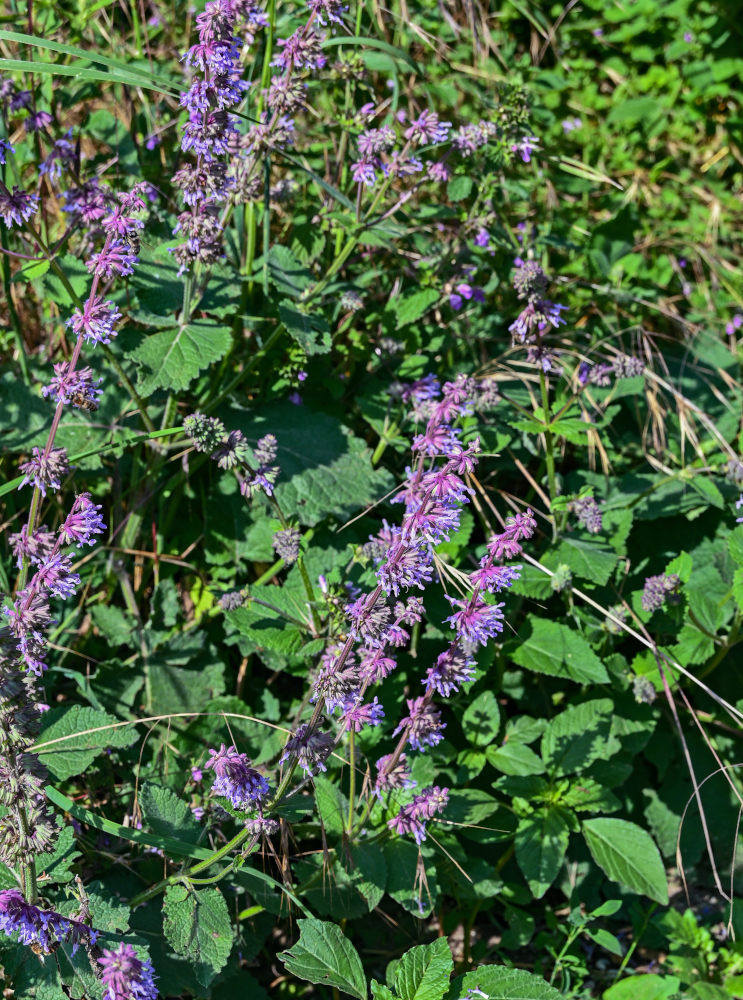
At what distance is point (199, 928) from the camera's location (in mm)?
2193

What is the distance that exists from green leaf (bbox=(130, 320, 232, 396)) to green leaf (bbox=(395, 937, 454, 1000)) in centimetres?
Answer: 158

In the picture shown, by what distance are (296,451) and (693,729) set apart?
1.70 m

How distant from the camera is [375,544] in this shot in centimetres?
263

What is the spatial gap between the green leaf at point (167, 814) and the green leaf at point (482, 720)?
0.89 meters

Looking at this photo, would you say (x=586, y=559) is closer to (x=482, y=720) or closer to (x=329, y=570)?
(x=482, y=720)

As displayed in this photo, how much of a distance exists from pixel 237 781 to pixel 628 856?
4.53 feet

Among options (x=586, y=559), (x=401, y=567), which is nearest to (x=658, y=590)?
(x=586, y=559)

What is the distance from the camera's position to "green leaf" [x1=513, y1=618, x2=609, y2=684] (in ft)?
9.36

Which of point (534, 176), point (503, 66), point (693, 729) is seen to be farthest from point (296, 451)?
point (503, 66)

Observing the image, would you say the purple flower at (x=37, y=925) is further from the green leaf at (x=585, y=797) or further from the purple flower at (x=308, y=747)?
the green leaf at (x=585, y=797)

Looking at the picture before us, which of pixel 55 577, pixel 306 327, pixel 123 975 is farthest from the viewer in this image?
pixel 306 327

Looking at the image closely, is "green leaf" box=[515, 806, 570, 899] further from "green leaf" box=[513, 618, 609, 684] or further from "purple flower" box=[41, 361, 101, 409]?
"purple flower" box=[41, 361, 101, 409]

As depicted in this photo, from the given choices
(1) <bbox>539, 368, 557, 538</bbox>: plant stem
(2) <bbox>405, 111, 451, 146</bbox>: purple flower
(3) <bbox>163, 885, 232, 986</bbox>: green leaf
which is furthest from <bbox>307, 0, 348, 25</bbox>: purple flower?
(3) <bbox>163, 885, 232, 986</bbox>: green leaf

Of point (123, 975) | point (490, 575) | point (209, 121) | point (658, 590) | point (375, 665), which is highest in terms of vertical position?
point (209, 121)
